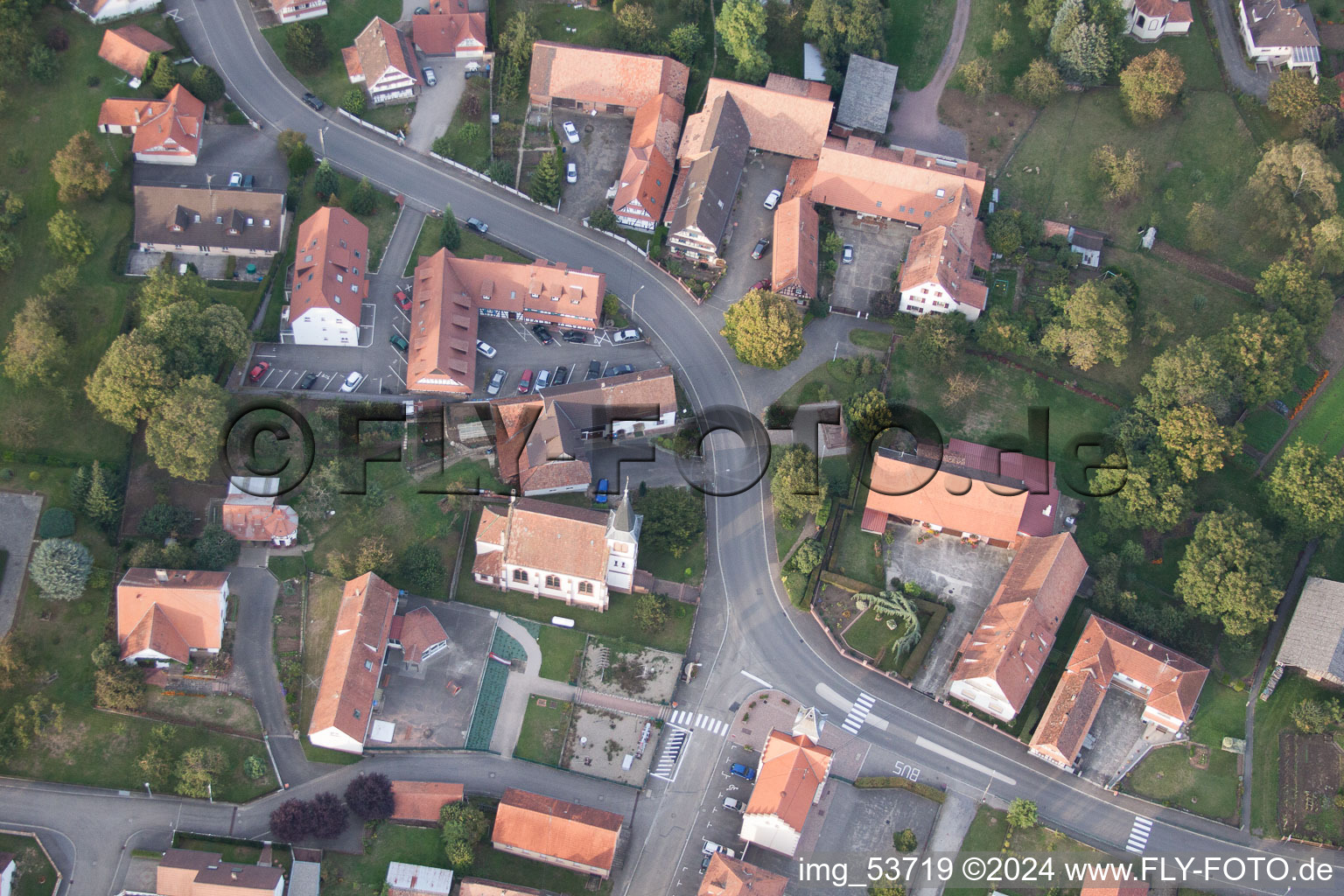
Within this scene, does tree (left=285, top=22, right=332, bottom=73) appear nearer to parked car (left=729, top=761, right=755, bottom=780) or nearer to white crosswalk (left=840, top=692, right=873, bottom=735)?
parked car (left=729, top=761, right=755, bottom=780)

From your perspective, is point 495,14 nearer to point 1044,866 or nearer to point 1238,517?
point 1238,517

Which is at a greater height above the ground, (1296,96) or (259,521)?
(1296,96)

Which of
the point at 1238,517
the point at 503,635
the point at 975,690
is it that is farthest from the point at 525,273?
the point at 1238,517

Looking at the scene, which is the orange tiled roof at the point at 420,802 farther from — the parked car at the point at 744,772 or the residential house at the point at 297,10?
the residential house at the point at 297,10

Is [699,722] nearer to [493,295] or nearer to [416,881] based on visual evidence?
[416,881]

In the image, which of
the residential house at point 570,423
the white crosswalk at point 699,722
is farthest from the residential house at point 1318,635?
the residential house at point 570,423

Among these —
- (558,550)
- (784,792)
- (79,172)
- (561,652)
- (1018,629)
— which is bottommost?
(784,792)

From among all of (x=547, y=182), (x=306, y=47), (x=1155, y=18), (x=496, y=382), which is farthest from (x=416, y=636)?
(x=1155, y=18)
